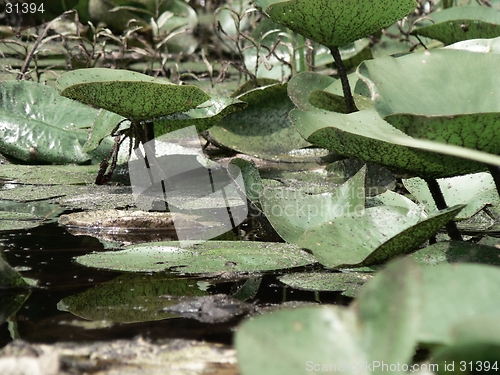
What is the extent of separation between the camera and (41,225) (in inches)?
61.1

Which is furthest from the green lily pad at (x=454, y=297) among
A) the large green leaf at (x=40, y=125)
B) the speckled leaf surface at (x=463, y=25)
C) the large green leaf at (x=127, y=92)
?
the speckled leaf surface at (x=463, y=25)

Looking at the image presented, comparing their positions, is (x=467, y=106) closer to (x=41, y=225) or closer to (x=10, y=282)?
(x=10, y=282)

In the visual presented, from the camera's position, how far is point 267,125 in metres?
2.43

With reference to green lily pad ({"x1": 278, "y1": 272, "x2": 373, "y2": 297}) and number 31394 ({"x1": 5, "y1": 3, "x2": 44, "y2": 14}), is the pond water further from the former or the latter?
number 31394 ({"x1": 5, "y1": 3, "x2": 44, "y2": 14})

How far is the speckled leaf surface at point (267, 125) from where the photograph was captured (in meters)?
2.39

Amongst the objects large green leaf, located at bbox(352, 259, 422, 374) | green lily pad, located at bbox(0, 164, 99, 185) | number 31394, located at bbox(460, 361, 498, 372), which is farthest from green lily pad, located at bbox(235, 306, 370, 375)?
green lily pad, located at bbox(0, 164, 99, 185)

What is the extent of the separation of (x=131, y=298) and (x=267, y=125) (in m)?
1.44

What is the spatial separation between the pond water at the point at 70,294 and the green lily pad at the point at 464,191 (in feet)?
1.71

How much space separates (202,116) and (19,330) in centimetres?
104

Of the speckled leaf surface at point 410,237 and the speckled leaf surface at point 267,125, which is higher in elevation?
the speckled leaf surface at point 410,237

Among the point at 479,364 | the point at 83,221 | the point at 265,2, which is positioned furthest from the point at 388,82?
the point at 265,2

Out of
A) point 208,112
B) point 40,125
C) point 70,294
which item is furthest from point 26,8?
point 70,294

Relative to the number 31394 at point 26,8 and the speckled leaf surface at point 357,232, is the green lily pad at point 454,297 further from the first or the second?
the number 31394 at point 26,8

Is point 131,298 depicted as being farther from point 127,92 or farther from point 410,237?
point 127,92
